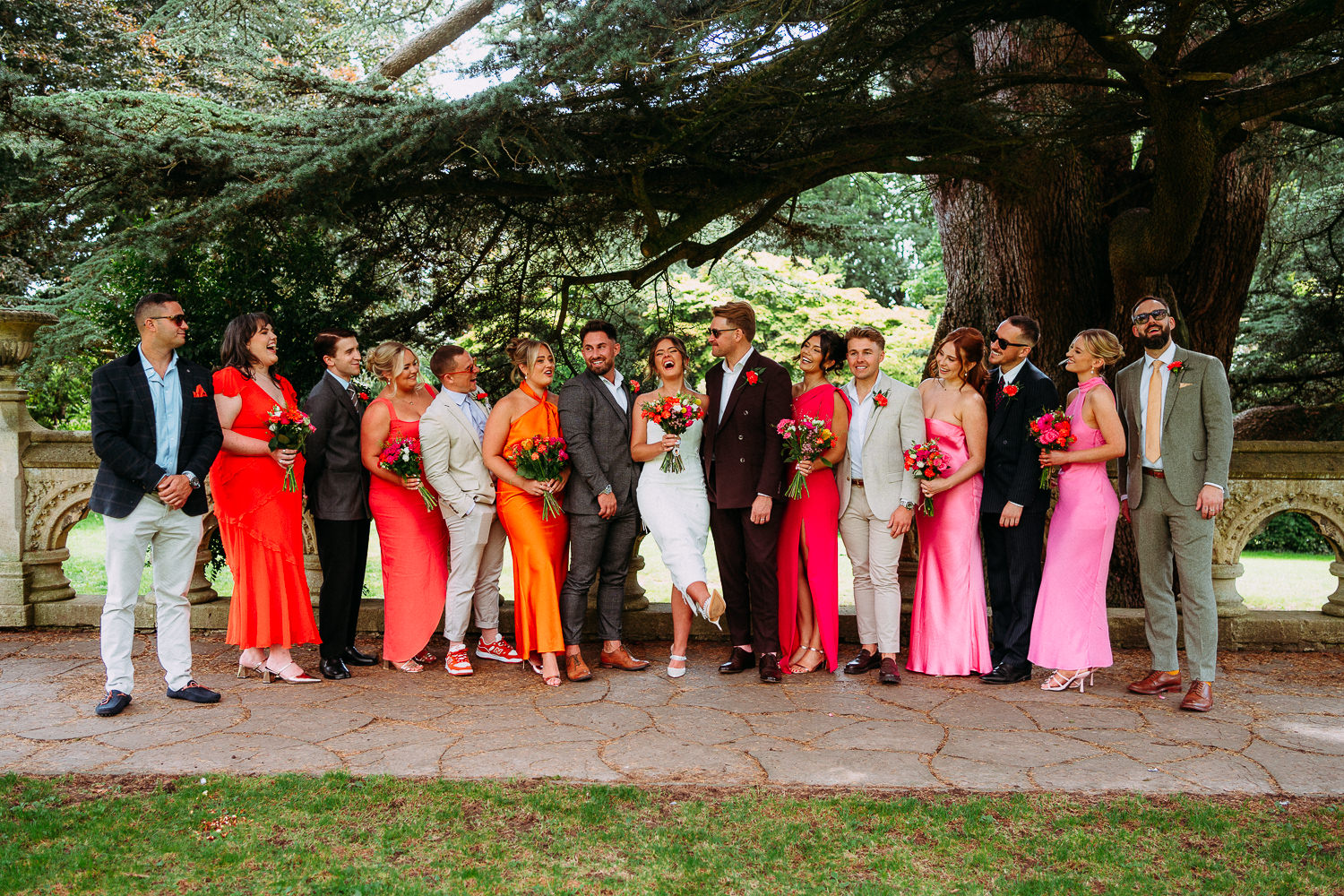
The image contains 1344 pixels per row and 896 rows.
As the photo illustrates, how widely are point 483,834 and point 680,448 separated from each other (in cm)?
289

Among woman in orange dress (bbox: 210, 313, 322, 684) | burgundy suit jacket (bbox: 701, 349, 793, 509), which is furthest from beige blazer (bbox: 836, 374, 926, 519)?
woman in orange dress (bbox: 210, 313, 322, 684)

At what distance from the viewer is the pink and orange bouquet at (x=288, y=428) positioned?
5.78 meters

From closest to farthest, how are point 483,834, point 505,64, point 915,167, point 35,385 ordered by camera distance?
point 483,834 < point 505,64 < point 915,167 < point 35,385

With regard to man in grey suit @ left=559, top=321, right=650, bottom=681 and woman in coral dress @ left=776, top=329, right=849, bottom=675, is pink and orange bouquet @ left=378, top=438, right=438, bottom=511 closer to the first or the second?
man in grey suit @ left=559, top=321, right=650, bottom=681

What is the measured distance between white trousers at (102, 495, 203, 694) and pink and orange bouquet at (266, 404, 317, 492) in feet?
2.06

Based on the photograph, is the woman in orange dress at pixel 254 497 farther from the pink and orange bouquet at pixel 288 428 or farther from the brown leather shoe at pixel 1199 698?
the brown leather shoe at pixel 1199 698

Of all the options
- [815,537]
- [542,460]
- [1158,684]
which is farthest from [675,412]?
[1158,684]

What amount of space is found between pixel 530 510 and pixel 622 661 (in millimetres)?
1169

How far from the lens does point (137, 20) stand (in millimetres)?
16312

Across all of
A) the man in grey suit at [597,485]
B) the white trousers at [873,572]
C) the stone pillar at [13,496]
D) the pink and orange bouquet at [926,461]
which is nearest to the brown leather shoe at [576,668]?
the man in grey suit at [597,485]

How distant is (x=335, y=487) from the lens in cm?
621

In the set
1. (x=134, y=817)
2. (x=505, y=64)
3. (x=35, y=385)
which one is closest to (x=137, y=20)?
(x=35, y=385)

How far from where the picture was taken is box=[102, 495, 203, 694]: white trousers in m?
5.32

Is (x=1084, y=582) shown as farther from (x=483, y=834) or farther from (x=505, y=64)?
(x=505, y=64)
